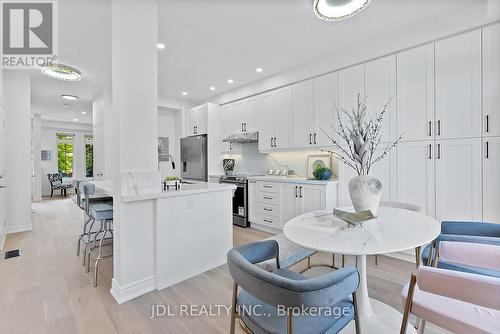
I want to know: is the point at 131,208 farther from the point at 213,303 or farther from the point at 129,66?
the point at 129,66

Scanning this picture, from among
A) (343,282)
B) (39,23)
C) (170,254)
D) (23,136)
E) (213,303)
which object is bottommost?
(213,303)

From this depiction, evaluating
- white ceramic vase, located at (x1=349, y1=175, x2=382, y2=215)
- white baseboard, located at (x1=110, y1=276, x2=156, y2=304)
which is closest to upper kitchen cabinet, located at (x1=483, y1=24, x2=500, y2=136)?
white ceramic vase, located at (x1=349, y1=175, x2=382, y2=215)

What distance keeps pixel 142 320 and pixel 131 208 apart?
0.88 m

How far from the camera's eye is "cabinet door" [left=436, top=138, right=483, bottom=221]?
93.3 inches

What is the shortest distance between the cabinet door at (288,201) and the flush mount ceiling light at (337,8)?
2296 mm

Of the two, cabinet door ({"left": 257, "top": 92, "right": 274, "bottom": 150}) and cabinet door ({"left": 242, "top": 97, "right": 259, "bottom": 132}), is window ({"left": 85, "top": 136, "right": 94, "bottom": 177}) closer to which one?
cabinet door ({"left": 242, "top": 97, "right": 259, "bottom": 132})

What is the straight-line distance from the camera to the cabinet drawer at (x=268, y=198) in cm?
396

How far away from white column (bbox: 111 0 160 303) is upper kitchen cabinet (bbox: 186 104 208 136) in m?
3.20

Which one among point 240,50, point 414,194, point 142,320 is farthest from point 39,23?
point 414,194

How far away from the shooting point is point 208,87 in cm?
495

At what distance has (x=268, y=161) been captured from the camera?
4914 mm

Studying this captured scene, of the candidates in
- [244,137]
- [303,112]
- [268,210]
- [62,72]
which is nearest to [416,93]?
[303,112]

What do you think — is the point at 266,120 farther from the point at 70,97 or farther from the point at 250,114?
the point at 70,97

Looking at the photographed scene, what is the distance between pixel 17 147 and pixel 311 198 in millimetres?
5168
